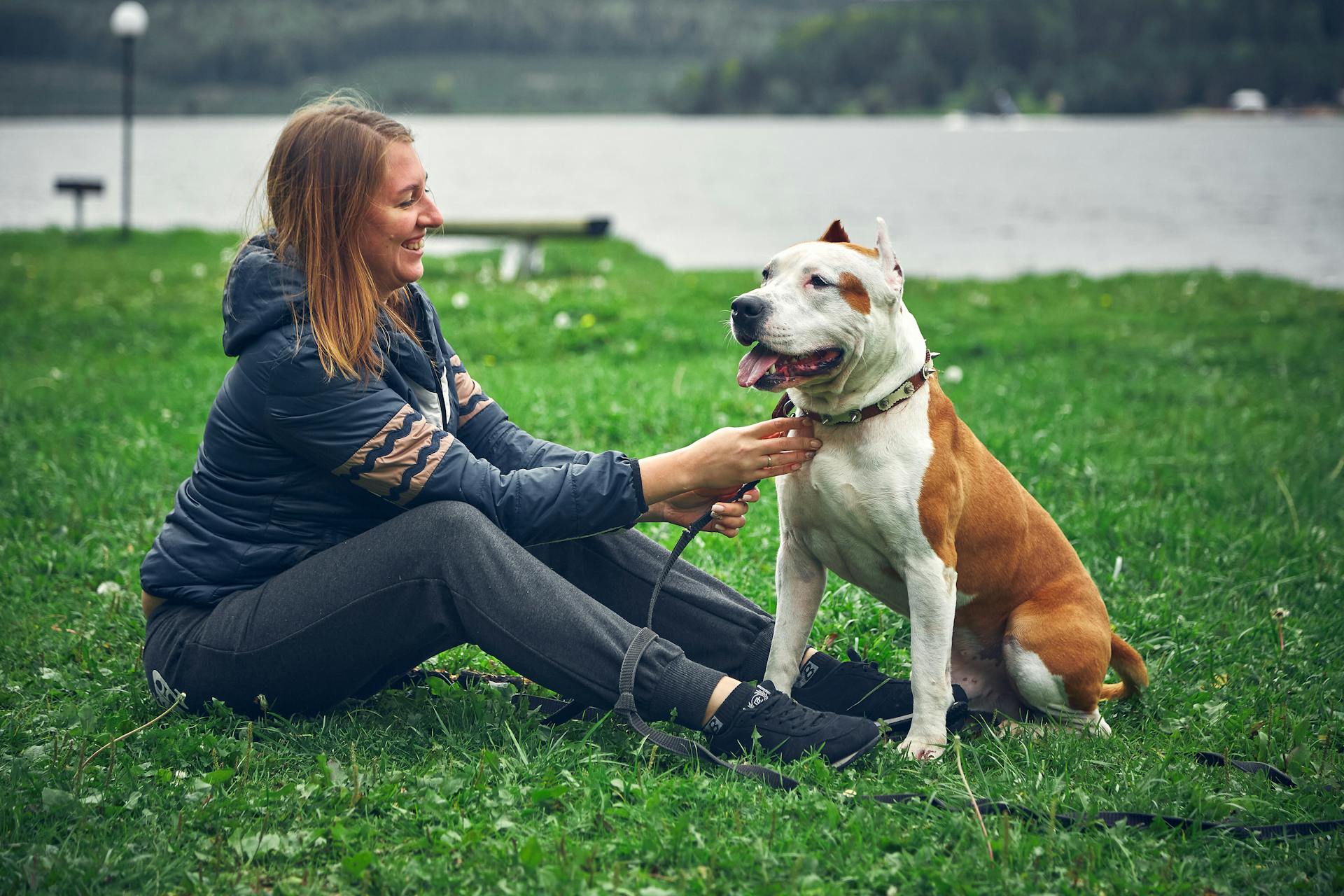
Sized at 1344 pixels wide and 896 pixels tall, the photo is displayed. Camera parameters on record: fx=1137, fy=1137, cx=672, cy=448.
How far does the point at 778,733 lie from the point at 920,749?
1.45ft

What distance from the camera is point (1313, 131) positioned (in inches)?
2239

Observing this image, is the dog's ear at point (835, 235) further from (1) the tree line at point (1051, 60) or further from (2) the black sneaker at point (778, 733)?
(1) the tree line at point (1051, 60)

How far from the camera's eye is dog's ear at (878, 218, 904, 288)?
315 cm

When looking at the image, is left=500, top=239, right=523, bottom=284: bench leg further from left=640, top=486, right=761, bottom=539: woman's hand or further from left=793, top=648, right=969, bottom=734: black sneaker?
left=793, top=648, right=969, bottom=734: black sneaker

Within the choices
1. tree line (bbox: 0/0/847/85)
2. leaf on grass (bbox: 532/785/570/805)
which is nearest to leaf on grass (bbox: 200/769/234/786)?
leaf on grass (bbox: 532/785/570/805)

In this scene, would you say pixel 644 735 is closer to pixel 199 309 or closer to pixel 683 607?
pixel 683 607

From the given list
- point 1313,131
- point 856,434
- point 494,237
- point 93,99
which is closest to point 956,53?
point 1313,131

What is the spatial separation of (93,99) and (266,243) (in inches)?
3541

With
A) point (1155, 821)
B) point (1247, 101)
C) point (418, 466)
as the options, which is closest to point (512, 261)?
point (418, 466)

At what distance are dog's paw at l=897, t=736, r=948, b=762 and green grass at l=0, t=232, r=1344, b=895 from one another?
66 millimetres

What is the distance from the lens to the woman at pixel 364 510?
2.97 metres

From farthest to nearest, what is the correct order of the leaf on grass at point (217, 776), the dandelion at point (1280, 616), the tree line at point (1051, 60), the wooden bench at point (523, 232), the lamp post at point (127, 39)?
the tree line at point (1051, 60) < the lamp post at point (127, 39) < the wooden bench at point (523, 232) < the dandelion at point (1280, 616) < the leaf on grass at point (217, 776)

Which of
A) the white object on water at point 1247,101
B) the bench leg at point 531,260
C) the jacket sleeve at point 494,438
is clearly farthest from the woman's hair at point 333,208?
the white object on water at point 1247,101

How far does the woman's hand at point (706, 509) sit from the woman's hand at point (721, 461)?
0.18 meters
